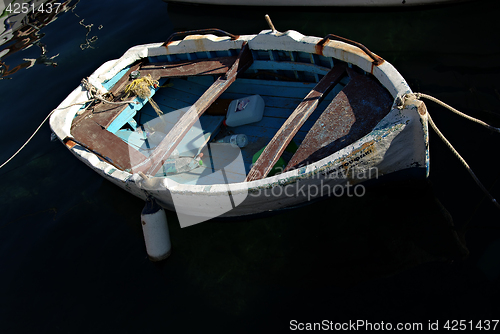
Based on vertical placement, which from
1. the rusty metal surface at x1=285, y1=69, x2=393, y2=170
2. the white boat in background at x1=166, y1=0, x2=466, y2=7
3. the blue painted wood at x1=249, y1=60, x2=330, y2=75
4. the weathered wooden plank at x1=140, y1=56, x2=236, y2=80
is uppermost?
the white boat in background at x1=166, y1=0, x2=466, y2=7

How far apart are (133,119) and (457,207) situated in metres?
5.68

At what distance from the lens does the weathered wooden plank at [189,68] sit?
708cm

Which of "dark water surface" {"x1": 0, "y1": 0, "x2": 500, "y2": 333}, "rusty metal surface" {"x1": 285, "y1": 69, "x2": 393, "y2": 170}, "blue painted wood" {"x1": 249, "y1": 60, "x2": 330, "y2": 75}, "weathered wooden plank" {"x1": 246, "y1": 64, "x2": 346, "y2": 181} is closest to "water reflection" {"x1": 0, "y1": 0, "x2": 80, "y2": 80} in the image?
"dark water surface" {"x1": 0, "y1": 0, "x2": 500, "y2": 333}

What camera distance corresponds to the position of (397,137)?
468 centimetres

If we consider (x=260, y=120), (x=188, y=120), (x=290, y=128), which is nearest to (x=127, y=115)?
(x=188, y=120)

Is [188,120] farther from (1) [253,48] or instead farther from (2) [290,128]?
(1) [253,48]

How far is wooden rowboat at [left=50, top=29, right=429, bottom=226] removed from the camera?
5.00m

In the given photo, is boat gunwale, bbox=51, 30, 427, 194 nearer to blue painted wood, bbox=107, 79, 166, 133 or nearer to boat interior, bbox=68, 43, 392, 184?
boat interior, bbox=68, 43, 392, 184

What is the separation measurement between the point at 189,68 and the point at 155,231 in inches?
123

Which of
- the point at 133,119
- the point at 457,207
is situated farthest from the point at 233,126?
the point at 457,207

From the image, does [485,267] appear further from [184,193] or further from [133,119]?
[133,119]

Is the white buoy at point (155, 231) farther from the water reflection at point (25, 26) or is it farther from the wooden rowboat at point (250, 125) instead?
the water reflection at point (25, 26)

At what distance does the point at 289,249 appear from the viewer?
5789 millimetres

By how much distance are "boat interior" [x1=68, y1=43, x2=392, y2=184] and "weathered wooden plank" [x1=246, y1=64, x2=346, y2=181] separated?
0.02 meters
